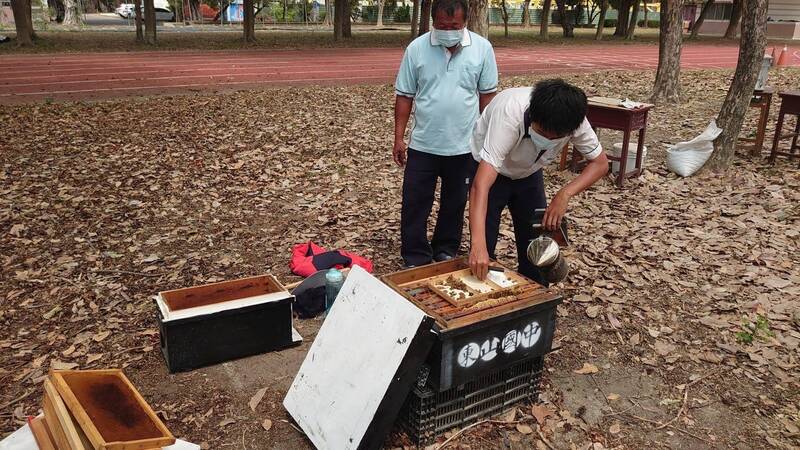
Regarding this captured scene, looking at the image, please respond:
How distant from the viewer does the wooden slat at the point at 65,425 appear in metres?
2.47

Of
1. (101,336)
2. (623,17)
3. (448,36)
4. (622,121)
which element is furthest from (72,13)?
(448,36)

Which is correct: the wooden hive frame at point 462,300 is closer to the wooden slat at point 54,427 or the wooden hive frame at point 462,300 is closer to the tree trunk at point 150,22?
the wooden slat at point 54,427

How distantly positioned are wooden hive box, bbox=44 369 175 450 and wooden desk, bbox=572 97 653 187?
19.5 feet

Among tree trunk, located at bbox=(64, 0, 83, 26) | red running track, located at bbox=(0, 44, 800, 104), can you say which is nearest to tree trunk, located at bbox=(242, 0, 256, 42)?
red running track, located at bbox=(0, 44, 800, 104)

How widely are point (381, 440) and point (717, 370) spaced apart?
2362mm

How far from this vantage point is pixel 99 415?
9.27 feet

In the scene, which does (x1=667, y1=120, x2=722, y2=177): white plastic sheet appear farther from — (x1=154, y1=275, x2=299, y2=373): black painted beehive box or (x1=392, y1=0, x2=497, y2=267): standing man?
(x1=154, y1=275, x2=299, y2=373): black painted beehive box

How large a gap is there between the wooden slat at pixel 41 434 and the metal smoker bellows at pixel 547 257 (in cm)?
260

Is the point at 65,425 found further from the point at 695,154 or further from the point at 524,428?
the point at 695,154

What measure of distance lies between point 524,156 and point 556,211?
37cm

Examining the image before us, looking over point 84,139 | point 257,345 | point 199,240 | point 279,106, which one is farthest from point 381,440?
point 279,106

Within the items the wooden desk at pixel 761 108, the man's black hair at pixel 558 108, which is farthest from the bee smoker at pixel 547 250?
the wooden desk at pixel 761 108

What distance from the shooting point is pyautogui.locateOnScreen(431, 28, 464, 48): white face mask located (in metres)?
4.35

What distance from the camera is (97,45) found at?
25.8m
